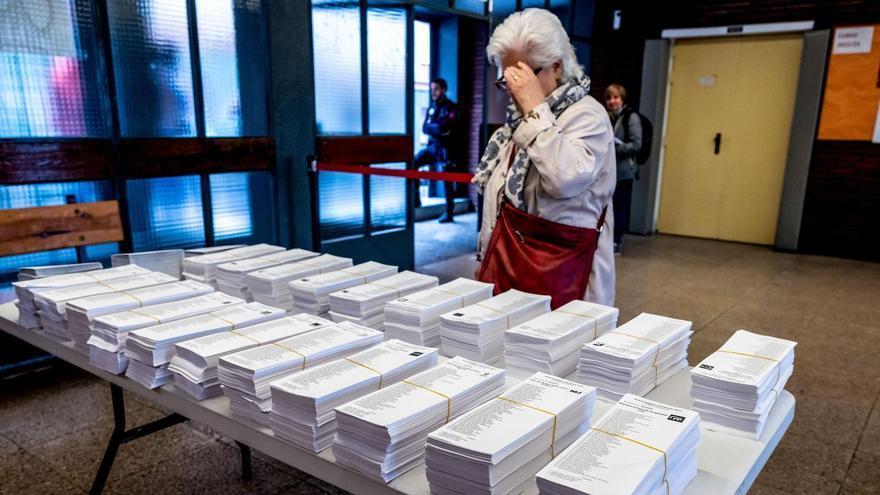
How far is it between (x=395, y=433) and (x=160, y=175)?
3100 millimetres

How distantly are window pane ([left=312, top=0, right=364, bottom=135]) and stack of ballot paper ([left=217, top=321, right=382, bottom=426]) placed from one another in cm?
337

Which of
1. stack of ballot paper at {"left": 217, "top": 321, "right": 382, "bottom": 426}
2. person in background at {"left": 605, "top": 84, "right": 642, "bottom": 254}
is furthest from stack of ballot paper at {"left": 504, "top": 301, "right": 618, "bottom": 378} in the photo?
person in background at {"left": 605, "top": 84, "right": 642, "bottom": 254}

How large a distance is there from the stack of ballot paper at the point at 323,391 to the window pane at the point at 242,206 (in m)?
2.96

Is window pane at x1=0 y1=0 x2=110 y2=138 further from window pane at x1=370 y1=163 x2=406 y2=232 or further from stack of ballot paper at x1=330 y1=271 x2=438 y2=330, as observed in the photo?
stack of ballot paper at x1=330 y1=271 x2=438 y2=330

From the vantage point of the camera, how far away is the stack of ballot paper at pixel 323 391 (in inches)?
40.8

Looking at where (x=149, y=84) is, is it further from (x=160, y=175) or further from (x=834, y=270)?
(x=834, y=270)

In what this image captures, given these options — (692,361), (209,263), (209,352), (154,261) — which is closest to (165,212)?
(154,261)

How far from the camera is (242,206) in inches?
158

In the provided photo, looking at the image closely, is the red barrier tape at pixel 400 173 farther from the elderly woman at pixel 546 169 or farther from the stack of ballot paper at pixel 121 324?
the stack of ballot paper at pixel 121 324

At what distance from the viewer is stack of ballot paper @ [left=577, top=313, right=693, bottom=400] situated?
3.95ft

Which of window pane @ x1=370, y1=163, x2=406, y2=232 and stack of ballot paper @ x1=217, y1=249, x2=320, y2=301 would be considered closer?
stack of ballot paper @ x1=217, y1=249, x2=320, y2=301

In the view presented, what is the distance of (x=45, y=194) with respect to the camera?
3.10m

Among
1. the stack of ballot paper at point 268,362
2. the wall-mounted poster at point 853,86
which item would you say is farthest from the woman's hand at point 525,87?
the wall-mounted poster at point 853,86

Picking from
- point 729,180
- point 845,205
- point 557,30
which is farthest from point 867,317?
point 557,30
